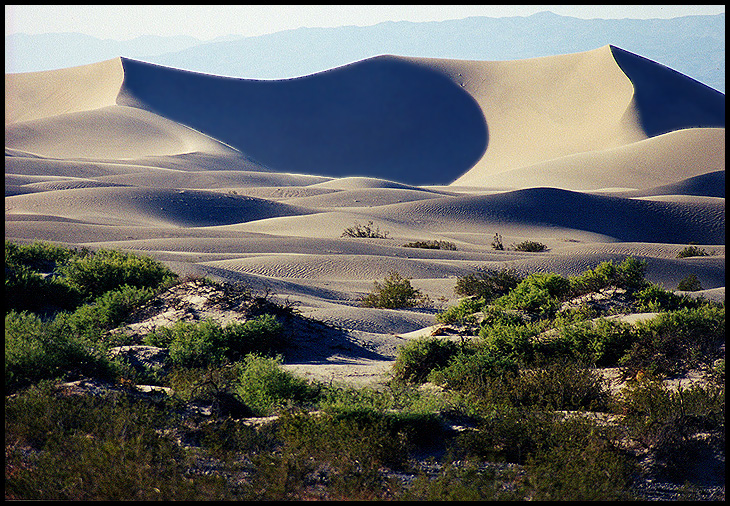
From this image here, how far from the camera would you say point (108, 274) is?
12992 mm

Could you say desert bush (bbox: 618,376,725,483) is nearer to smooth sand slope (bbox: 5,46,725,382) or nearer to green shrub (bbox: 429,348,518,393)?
green shrub (bbox: 429,348,518,393)

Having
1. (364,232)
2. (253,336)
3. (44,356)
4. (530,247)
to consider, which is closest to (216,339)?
(253,336)

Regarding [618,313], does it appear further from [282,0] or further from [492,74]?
[492,74]

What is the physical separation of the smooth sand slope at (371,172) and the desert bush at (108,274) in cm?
271

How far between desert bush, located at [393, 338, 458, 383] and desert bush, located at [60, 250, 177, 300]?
18.6ft

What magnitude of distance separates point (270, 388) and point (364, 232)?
23559 mm

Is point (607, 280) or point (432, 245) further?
point (432, 245)

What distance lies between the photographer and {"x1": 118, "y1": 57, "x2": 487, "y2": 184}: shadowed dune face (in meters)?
86.1

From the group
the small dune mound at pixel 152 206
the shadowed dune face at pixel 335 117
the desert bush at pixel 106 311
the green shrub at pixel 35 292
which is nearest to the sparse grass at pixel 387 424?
the desert bush at pixel 106 311

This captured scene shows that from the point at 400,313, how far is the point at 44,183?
36014 mm

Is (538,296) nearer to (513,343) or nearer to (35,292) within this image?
(513,343)

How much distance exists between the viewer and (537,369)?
830 centimetres

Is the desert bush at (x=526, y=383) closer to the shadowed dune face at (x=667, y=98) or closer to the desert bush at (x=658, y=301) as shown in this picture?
the desert bush at (x=658, y=301)

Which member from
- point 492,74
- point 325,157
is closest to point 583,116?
point 492,74
